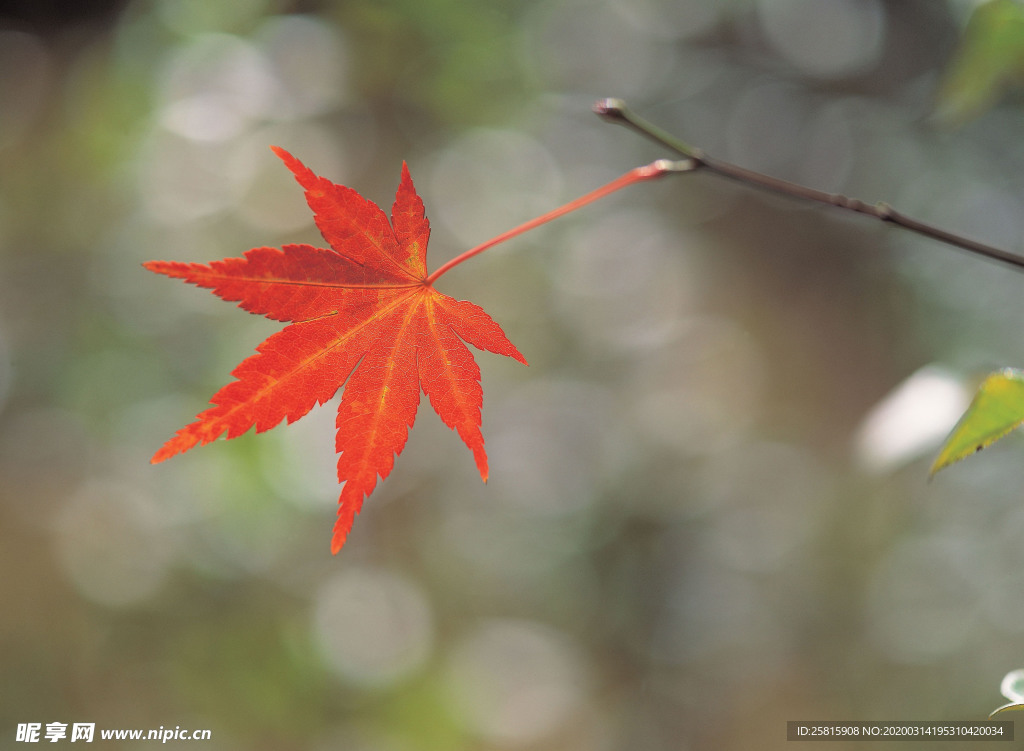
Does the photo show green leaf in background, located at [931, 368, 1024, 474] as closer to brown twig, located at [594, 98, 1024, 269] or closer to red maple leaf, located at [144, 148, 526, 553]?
brown twig, located at [594, 98, 1024, 269]

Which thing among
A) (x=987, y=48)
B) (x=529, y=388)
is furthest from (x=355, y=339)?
(x=529, y=388)

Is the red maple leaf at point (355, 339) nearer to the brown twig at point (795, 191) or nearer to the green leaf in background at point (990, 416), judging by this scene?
the brown twig at point (795, 191)

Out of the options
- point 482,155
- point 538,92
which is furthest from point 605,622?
point 538,92

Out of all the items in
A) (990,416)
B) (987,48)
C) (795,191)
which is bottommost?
(990,416)

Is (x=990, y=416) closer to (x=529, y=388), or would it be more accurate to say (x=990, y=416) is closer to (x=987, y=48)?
(x=987, y=48)

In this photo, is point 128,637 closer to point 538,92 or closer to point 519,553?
point 519,553

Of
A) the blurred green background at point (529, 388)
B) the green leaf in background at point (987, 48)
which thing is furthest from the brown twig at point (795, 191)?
the blurred green background at point (529, 388)
